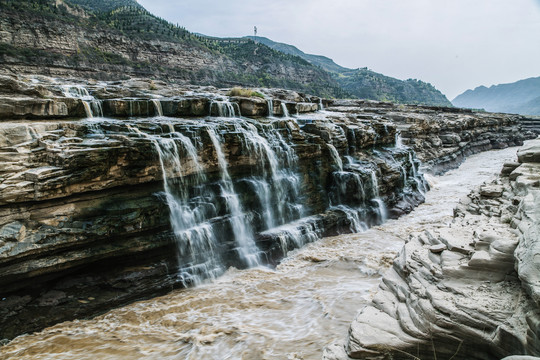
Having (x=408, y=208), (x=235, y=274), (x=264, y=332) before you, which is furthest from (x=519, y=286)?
(x=408, y=208)

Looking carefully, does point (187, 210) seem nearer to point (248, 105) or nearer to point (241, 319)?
point (241, 319)

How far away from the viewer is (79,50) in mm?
36750

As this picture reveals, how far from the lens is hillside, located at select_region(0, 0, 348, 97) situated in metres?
31.8

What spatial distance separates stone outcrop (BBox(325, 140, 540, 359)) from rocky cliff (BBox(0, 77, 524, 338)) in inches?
244

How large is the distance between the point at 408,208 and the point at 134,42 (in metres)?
46.8

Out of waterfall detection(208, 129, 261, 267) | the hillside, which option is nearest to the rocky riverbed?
waterfall detection(208, 129, 261, 267)

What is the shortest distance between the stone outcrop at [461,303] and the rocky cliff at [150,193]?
6191mm

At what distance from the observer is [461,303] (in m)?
4.28

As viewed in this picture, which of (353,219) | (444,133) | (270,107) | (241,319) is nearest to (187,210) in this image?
(241,319)

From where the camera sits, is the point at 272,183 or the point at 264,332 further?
the point at 272,183

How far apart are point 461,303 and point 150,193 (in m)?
8.60

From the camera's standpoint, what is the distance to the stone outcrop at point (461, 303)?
375 cm

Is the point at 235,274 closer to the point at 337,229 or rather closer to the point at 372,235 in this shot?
the point at 337,229

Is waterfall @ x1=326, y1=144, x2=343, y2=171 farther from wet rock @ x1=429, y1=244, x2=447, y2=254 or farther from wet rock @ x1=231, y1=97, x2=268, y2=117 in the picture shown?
wet rock @ x1=429, y1=244, x2=447, y2=254
